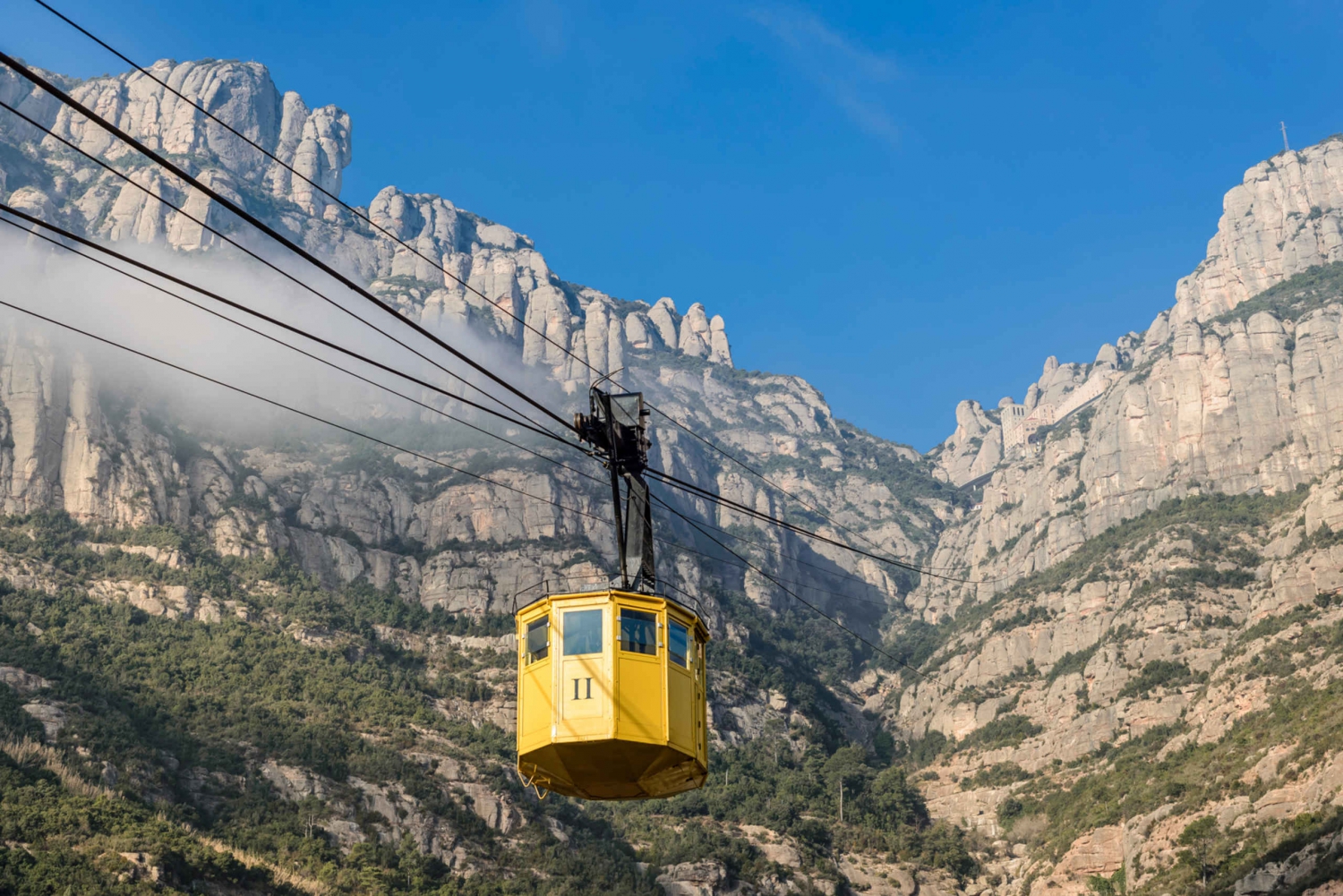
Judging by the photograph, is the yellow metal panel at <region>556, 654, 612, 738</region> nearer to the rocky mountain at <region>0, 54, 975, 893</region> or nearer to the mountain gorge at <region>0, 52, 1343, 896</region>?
the rocky mountain at <region>0, 54, 975, 893</region>

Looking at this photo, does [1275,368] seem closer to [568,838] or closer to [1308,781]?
[1308,781]

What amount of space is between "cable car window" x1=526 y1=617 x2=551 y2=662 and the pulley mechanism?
7.82 ft

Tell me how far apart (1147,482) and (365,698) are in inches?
4682

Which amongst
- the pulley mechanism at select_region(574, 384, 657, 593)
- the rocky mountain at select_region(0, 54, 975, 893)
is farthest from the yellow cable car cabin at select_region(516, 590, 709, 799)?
the rocky mountain at select_region(0, 54, 975, 893)

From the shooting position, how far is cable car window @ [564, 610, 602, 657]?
29.3 meters

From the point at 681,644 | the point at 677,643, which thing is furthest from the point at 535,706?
the point at 681,644

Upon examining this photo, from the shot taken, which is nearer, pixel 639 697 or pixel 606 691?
pixel 606 691

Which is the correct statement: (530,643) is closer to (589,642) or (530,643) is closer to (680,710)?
(589,642)

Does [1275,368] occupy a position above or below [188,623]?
above

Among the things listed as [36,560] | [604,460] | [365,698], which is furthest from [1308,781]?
[36,560]

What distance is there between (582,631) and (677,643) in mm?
2434

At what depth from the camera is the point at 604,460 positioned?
32375mm

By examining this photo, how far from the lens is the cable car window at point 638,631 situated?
29406 mm

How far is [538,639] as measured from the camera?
3017 centimetres
